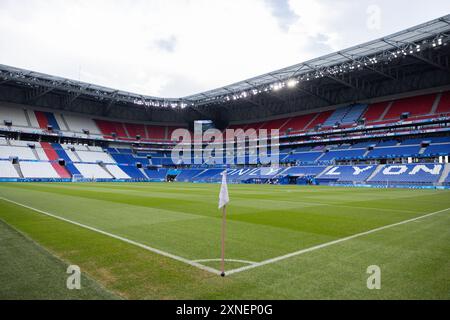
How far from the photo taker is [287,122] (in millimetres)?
73938

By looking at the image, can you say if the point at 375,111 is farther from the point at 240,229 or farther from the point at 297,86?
the point at 240,229

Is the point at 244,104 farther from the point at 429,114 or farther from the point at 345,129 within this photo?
the point at 429,114

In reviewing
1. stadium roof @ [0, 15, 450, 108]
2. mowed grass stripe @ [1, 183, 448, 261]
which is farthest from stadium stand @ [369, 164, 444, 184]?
mowed grass stripe @ [1, 183, 448, 261]

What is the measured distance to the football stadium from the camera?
543 centimetres

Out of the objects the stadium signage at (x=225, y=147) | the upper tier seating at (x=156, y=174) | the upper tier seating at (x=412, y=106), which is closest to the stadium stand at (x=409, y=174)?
the upper tier seating at (x=412, y=106)

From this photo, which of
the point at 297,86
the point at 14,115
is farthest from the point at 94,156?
the point at 297,86

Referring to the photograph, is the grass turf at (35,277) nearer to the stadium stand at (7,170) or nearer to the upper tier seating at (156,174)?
the stadium stand at (7,170)

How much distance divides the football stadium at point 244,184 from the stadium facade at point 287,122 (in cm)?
36

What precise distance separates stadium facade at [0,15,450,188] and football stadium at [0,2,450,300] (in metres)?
0.36

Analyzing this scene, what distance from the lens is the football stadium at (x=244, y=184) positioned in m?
5.43

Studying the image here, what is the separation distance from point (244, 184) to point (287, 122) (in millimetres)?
28307
